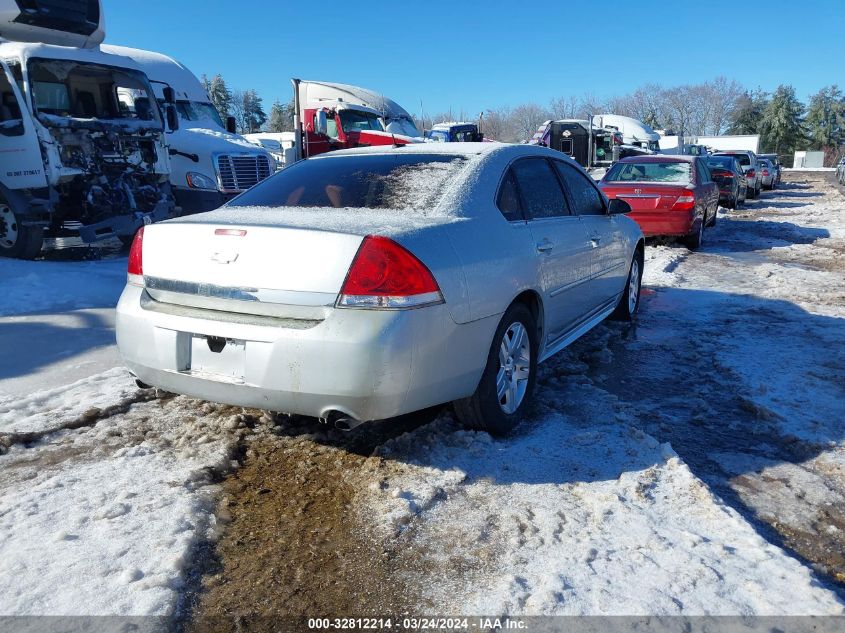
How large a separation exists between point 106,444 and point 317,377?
1396 millimetres

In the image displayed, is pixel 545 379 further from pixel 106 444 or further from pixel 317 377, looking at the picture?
pixel 106 444

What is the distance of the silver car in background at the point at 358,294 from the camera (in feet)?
9.22

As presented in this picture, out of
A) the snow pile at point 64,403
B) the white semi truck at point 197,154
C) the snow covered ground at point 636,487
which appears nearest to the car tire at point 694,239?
the snow covered ground at point 636,487

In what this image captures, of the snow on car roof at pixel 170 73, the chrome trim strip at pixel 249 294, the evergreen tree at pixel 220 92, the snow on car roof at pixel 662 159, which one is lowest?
the chrome trim strip at pixel 249 294

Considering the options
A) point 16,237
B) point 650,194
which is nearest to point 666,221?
point 650,194

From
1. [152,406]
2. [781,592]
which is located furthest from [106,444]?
[781,592]

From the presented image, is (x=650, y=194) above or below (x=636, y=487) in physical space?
above

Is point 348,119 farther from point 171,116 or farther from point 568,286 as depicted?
point 568,286

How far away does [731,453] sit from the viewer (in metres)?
3.54

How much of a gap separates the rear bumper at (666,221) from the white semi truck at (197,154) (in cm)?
673

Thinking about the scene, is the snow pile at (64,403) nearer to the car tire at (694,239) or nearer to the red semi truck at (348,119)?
the car tire at (694,239)

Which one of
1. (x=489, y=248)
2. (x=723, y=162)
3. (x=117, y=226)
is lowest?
(x=117, y=226)

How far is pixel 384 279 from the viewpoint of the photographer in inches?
111

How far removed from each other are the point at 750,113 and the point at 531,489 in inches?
4285
